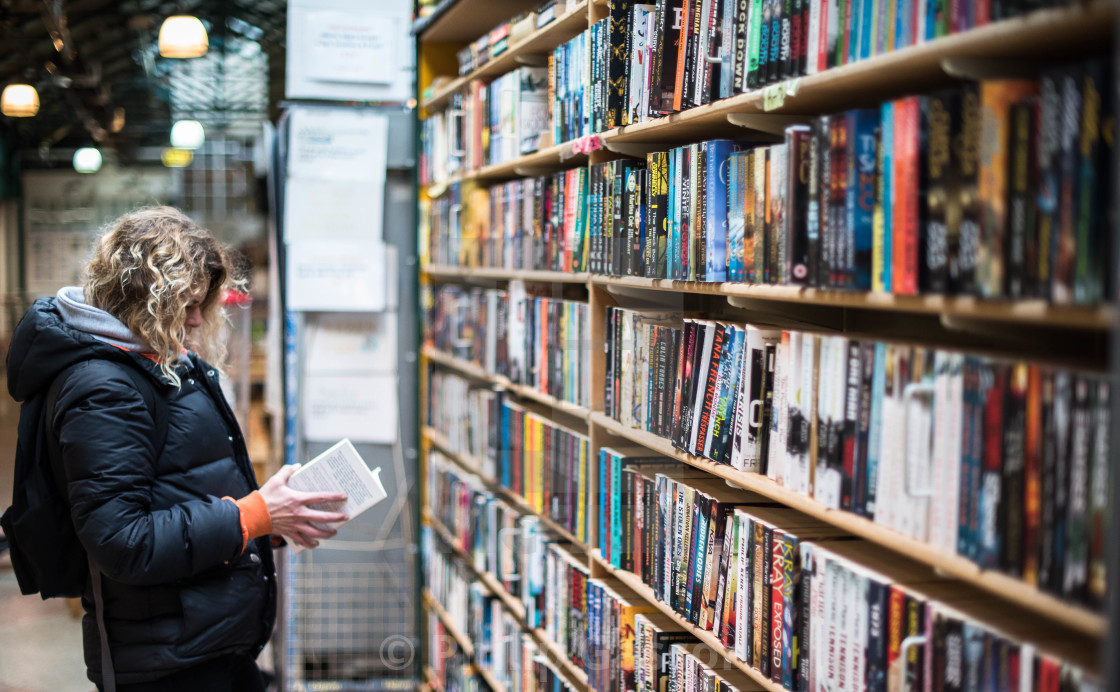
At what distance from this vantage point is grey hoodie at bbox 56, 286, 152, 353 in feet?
5.64

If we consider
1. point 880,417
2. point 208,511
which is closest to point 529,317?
point 208,511

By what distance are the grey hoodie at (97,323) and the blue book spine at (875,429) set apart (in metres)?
1.33

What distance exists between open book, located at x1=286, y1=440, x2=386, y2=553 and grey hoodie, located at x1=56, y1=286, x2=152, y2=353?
0.44 m

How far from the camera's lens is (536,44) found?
2451 millimetres

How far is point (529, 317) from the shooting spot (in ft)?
8.42

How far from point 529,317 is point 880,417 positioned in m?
1.49

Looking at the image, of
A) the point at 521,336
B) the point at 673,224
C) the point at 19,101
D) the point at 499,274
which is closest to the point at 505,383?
the point at 521,336

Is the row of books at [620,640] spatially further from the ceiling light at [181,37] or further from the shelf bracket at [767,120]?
the ceiling light at [181,37]

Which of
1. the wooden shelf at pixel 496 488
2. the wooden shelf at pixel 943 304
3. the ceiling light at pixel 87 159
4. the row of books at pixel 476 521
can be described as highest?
the ceiling light at pixel 87 159

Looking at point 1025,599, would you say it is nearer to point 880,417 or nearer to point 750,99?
point 880,417

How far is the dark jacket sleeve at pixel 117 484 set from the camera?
64.1 inches

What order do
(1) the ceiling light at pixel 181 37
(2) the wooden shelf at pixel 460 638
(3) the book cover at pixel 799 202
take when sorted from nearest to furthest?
(3) the book cover at pixel 799 202
(2) the wooden shelf at pixel 460 638
(1) the ceiling light at pixel 181 37

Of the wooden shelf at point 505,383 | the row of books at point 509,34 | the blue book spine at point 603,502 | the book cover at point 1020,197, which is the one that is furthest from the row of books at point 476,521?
the book cover at point 1020,197

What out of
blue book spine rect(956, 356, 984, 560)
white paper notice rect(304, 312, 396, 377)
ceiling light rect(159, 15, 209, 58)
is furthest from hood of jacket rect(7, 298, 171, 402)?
ceiling light rect(159, 15, 209, 58)
